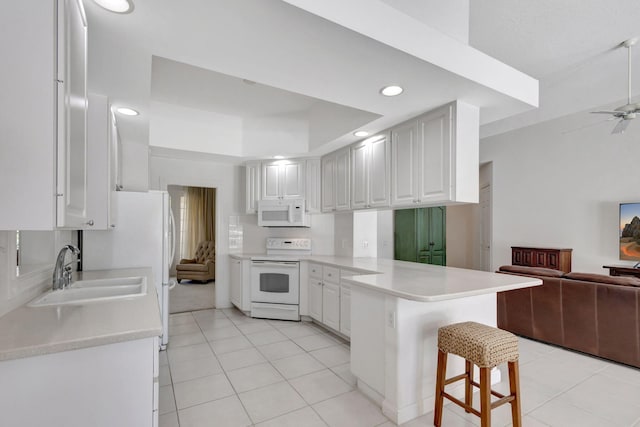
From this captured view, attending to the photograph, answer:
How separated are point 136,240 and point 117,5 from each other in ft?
7.71

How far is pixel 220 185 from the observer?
5008mm

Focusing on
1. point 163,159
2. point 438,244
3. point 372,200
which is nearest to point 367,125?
point 372,200

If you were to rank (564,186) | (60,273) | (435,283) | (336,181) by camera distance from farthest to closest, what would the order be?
1. (564,186)
2. (336,181)
3. (435,283)
4. (60,273)

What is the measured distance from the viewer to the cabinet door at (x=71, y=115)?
3.31 ft

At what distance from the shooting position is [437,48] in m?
1.95

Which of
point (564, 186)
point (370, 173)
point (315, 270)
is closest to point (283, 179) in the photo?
point (315, 270)

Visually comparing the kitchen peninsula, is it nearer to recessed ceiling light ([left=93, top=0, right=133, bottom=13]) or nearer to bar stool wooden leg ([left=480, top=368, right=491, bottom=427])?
bar stool wooden leg ([left=480, top=368, right=491, bottom=427])

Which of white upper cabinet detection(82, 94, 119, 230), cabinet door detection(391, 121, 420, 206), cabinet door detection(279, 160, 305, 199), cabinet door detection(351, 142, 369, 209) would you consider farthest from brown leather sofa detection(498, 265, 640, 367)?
white upper cabinet detection(82, 94, 119, 230)

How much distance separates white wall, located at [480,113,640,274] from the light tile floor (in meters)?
2.39

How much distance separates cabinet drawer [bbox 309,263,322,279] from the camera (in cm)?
395

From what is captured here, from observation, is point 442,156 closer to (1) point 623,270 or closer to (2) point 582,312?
(2) point 582,312

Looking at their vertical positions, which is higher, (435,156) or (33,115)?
(435,156)

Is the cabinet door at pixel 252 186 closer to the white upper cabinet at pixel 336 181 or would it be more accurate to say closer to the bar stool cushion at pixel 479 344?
the white upper cabinet at pixel 336 181

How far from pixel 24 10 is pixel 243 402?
7.97ft
